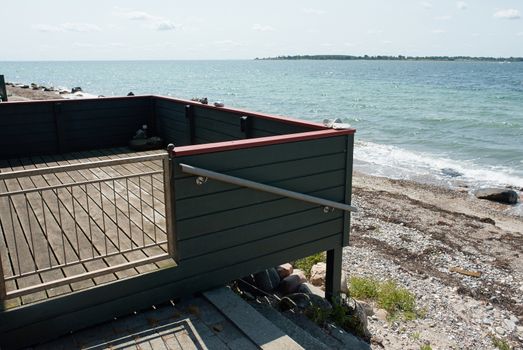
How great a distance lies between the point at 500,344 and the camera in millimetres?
6227

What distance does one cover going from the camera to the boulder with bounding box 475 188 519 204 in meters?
14.9

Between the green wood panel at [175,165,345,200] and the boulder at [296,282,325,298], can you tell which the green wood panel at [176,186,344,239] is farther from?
the boulder at [296,282,325,298]

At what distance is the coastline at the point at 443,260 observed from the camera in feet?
21.1

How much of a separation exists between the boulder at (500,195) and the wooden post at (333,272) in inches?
446

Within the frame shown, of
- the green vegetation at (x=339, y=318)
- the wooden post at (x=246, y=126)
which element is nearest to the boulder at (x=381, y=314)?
the green vegetation at (x=339, y=318)

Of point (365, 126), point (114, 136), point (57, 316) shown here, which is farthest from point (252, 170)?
point (365, 126)

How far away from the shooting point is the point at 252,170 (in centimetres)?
455

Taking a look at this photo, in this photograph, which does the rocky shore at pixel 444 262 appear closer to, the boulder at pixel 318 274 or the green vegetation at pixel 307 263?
the green vegetation at pixel 307 263

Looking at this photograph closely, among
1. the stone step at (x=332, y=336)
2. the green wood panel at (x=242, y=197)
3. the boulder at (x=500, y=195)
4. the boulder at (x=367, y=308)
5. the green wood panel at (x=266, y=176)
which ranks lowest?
the boulder at (x=500, y=195)

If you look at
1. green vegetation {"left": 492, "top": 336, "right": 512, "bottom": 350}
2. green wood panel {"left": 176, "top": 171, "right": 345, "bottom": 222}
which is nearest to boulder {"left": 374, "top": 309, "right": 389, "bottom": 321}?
green vegetation {"left": 492, "top": 336, "right": 512, "bottom": 350}

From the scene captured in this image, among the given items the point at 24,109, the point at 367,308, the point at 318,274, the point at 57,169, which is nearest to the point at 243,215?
the point at 57,169

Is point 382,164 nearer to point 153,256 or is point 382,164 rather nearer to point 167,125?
point 167,125

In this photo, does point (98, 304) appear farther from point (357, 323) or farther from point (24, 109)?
point (24, 109)

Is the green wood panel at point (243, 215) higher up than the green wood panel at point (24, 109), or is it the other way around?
the green wood panel at point (24, 109)
